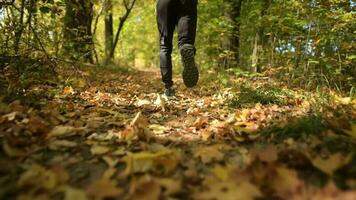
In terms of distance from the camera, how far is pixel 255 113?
120 inches

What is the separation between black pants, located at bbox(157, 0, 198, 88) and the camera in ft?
12.8

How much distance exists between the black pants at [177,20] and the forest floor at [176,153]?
34.4 inches

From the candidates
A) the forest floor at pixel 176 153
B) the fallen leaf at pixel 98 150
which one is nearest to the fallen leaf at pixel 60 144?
the forest floor at pixel 176 153

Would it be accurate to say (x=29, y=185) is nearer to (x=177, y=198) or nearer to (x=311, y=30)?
(x=177, y=198)

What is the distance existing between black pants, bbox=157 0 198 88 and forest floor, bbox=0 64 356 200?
87 cm

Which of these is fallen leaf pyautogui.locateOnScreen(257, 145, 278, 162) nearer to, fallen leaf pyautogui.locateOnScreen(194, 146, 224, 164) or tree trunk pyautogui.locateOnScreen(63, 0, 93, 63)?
fallen leaf pyautogui.locateOnScreen(194, 146, 224, 164)

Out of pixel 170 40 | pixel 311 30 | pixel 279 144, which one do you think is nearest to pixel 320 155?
pixel 279 144

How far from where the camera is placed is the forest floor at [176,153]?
5.03ft

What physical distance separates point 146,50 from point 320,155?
25321mm

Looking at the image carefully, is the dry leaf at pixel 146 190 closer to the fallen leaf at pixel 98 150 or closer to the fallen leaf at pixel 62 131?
the fallen leaf at pixel 98 150

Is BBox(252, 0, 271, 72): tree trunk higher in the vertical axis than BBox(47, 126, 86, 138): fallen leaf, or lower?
higher

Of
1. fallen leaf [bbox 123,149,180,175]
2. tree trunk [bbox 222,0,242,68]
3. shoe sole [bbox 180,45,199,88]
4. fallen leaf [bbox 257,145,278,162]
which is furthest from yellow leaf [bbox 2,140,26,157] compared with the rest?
tree trunk [bbox 222,0,242,68]

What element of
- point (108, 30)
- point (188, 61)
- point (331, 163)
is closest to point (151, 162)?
point (331, 163)

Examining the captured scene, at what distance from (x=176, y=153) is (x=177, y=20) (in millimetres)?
2361
